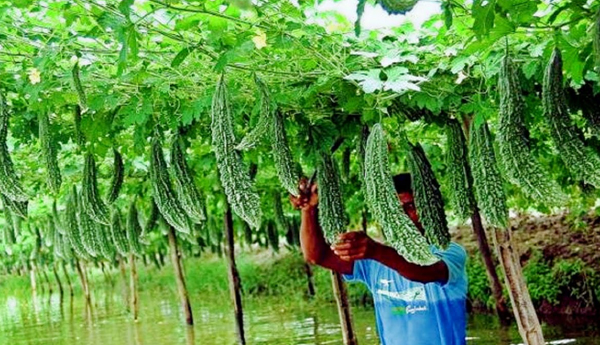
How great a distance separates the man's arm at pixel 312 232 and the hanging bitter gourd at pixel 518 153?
1861mm

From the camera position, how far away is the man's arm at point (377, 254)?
162 inches

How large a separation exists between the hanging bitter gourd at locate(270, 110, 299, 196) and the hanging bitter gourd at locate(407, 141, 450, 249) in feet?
2.26

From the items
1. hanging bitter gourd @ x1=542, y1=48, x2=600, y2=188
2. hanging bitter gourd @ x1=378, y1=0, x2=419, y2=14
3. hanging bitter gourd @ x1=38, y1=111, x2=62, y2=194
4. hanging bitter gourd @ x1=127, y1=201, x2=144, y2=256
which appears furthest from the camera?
hanging bitter gourd @ x1=127, y1=201, x2=144, y2=256

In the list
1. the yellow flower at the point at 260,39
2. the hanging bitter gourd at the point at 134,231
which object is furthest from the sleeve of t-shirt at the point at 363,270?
the hanging bitter gourd at the point at 134,231

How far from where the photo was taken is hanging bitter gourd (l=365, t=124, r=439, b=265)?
139 inches

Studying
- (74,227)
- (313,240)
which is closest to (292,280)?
(74,227)

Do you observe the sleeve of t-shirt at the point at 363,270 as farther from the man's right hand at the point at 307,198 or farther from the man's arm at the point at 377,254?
the man's arm at the point at 377,254

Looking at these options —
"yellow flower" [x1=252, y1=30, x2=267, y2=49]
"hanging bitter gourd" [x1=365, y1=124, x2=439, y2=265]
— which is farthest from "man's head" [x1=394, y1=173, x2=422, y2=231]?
"yellow flower" [x1=252, y1=30, x2=267, y2=49]

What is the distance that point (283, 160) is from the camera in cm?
408

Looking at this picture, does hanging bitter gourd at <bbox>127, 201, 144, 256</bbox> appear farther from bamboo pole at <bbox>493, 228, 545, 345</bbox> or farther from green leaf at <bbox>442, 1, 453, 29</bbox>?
green leaf at <bbox>442, 1, 453, 29</bbox>

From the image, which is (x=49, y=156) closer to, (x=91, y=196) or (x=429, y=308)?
(x=91, y=196)

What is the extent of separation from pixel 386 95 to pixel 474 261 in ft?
30.6

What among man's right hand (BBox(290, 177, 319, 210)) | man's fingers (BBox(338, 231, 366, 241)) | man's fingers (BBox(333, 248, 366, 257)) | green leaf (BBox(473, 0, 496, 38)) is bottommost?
man's fingers (BBox(333, 248, 366, 257))

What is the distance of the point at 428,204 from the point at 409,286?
2.02 feet
